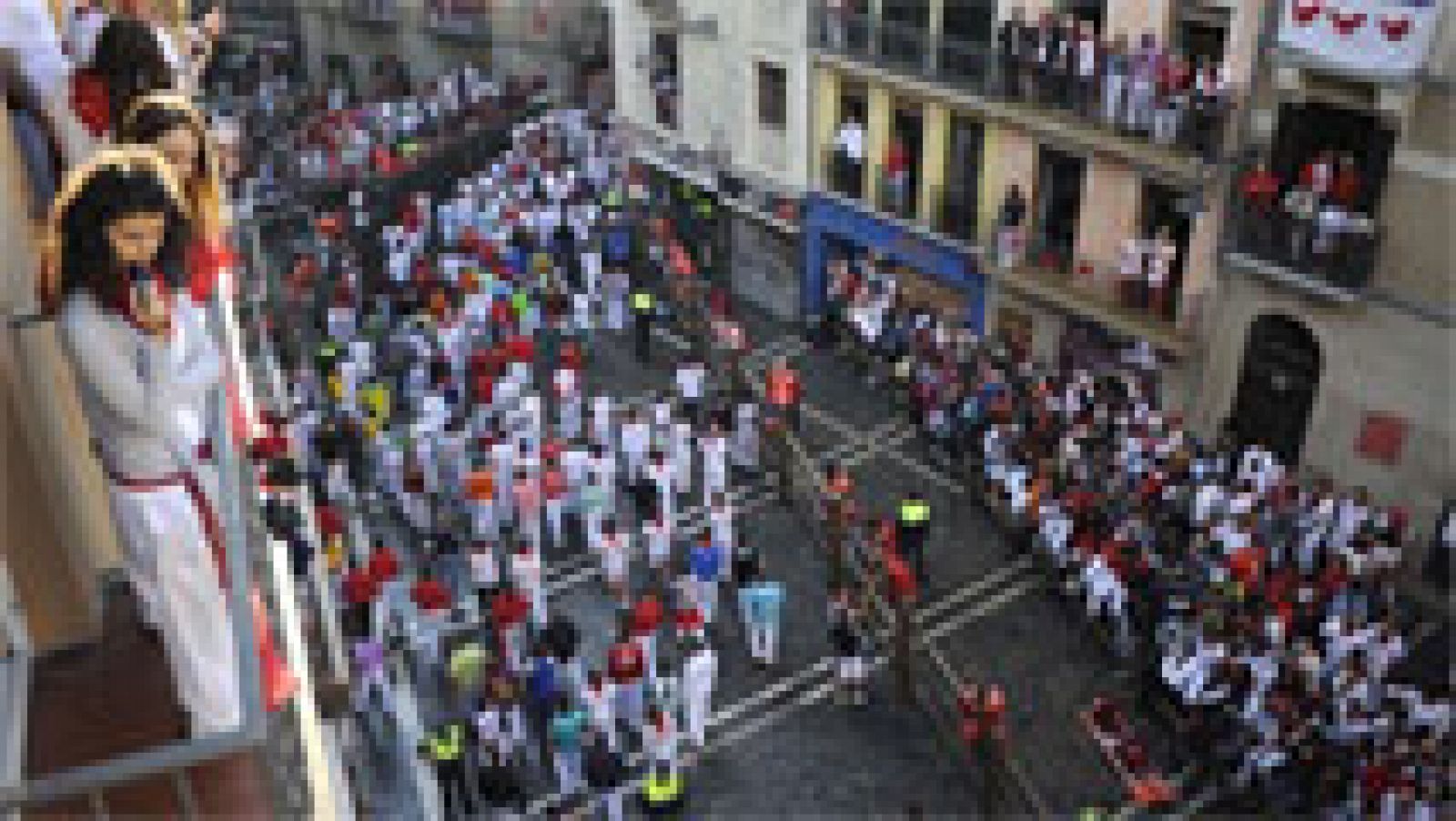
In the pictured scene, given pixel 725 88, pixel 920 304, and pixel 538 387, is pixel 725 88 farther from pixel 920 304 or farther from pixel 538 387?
pixel 538 387

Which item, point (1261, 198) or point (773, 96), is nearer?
point (1261, 198)

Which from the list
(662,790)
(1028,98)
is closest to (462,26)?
(1028,98)

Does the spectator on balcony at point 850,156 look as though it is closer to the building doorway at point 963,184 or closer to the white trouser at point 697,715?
the building doorway at point 963,184

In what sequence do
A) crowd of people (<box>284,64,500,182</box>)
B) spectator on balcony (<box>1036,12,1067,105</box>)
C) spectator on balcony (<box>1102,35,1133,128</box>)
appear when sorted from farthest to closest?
crowd of people (<box>284,64,500,182</box>)
spectator on balcony (<box>1036,12,1067,105</box>)
spectator on balcony (<box>1102,35,1133,128</box>)

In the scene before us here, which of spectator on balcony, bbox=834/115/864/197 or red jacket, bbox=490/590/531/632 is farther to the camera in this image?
spectator on balcony, bbox=834/115/864/197

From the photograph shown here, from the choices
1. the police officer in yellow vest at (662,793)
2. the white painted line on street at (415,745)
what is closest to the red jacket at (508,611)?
the white painted line on street at (415,745)

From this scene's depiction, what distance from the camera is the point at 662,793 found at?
17.6 meters

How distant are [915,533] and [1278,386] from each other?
22.6 ft

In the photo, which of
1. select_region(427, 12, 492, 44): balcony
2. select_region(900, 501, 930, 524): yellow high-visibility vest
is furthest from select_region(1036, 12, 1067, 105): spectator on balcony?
select_region(427, 12, 492, 44): balcony

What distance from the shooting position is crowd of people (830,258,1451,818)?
1792 cm

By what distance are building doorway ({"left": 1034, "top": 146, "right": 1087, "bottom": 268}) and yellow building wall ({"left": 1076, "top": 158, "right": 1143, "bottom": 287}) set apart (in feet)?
0.99

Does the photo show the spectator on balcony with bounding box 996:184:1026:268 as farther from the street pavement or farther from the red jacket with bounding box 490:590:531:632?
the red jacket with bounding box 490:590:531:632

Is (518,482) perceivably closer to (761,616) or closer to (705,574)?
(705,574)

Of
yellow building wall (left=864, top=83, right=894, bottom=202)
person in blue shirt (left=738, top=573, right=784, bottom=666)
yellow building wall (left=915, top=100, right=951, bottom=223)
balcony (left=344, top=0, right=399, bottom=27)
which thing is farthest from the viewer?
balcony (left=344, top=0, right=399, bottom=27)
